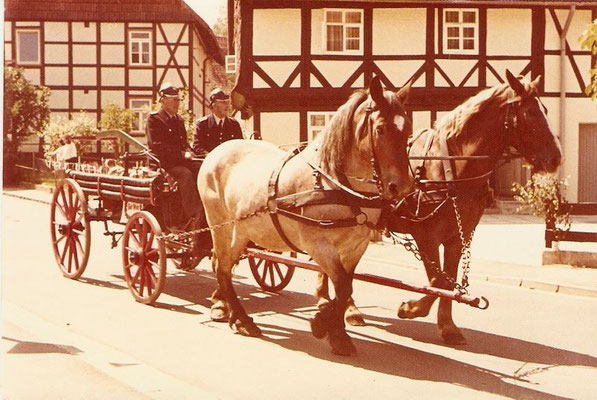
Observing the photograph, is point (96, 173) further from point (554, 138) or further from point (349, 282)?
point (554, 138)

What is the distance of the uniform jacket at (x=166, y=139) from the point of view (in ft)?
26.8

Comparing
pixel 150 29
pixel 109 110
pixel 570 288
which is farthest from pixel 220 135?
pixel 150 29

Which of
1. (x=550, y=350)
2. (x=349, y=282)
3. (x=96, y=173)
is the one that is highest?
(x=96, y=173)

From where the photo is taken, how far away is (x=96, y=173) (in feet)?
31.6

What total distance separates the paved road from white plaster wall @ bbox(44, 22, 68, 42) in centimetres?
742

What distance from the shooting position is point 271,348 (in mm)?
6445

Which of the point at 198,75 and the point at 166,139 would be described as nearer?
the point at 166,139

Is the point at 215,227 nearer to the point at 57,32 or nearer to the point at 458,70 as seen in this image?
the point at 458,70

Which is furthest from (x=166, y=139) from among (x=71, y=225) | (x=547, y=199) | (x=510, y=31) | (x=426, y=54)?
(x=510, y=31)

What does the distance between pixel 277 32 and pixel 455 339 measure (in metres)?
9.87

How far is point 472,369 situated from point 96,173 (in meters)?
5.30

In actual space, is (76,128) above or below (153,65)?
below

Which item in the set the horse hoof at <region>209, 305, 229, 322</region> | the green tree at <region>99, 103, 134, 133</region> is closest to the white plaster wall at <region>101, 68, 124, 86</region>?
the green tree at <region>99, 103, 134, 133</region>

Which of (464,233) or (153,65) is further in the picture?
(153,65)
